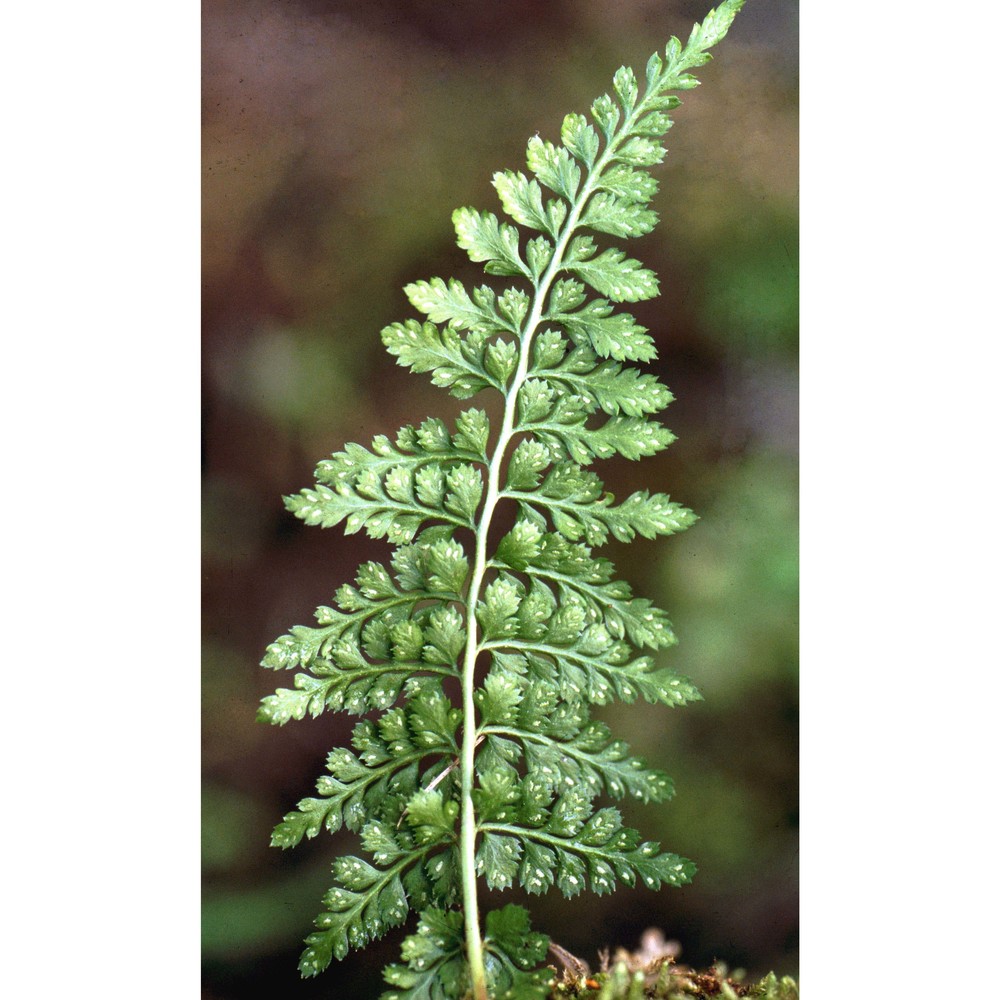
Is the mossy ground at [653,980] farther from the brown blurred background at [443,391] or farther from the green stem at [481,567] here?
the green stem at [481,567]

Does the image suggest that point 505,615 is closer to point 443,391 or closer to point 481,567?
point 481,567

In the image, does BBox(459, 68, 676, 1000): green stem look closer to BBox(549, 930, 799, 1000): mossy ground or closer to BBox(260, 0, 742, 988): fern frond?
BBox(260, 0, 742, 988): fern frond

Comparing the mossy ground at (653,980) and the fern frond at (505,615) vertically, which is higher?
the fern frond at (505,615)

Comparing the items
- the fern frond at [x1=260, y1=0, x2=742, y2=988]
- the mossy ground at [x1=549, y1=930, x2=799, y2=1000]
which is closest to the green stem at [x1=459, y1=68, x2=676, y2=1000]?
the fern frond at [x1=260, y1=0, x2=742, y2=988]

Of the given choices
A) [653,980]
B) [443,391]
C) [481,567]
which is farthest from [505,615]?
[653,980]

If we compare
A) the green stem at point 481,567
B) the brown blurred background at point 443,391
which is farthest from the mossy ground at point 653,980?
the green stem at point 481,567

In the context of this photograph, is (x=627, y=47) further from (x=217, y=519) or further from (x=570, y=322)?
(x=217, y=519)

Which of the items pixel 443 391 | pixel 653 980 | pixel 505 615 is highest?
pixel 443 391

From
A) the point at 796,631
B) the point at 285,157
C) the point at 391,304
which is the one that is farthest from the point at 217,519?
the point at 796,631

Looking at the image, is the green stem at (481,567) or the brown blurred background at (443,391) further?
the brown blurred background at (443,391)
